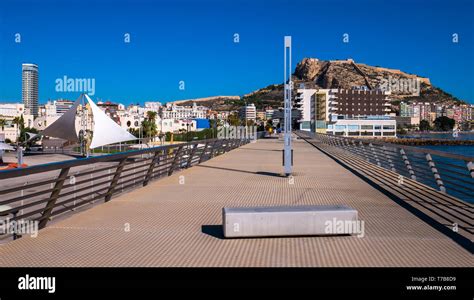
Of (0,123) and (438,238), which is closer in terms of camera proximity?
(438,238)

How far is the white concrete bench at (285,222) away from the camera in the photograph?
6.35 m

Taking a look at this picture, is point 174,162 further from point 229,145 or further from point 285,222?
point 229,145

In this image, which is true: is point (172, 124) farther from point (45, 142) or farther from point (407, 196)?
point (407, 196)

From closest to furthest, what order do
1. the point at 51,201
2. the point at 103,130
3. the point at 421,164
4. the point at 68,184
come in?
1. the point at 51,201
2. the point at 68,184
3. the point at 421,164
4. the point at 103,130

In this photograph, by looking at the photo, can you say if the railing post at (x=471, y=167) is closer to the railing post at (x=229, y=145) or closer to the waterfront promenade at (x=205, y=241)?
the waterfront promenade at (x=205, y=241)

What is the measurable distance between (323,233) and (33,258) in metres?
3.36

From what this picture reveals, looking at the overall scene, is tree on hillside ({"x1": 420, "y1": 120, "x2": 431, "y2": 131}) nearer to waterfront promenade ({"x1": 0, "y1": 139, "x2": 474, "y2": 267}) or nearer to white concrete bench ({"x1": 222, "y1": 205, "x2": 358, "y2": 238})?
waterfront promenade ({"x1": 0, "y1": 139, "x2": 474, "y2": 267})

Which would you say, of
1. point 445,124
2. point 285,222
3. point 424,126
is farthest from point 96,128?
point 424,126

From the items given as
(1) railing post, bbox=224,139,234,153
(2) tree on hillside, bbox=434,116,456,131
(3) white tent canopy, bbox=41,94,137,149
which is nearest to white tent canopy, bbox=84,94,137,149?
(3) white tent canopy, bbox=41,94,137,149

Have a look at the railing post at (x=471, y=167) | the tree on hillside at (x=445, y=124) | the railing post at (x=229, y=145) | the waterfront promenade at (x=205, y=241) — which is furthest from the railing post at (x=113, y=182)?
the tree on hillside at (x=445, y=124)

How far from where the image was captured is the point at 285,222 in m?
6.40
